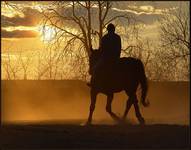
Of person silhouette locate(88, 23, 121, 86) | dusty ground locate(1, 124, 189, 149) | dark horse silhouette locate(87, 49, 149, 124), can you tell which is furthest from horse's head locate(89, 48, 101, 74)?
dusty ground locate(1, 124, 189, 149)

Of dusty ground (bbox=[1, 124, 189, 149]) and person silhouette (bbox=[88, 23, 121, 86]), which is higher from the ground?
person silhouette (bbox=[88, 23, 121, 86])

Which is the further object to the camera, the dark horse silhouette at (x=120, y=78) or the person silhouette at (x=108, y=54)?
the dark horse silhouette at (x=120, y=78)

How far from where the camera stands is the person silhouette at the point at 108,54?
61.1ft

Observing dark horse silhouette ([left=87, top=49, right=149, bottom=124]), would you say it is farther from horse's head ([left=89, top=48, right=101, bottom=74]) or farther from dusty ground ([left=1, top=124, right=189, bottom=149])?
dusty ground ([left=1, top=124, right=189, bottom=149])

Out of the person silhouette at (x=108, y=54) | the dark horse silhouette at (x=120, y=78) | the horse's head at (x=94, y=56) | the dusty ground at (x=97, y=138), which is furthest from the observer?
the horse's head at (x=94, y=56)

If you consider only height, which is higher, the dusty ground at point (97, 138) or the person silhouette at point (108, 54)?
the person silhouette at point (108, 54)

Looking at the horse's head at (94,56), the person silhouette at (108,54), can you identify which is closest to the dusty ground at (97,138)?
the person silhouette at (108,54)

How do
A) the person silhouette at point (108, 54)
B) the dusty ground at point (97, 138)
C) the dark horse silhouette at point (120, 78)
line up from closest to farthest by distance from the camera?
the dusty ground at point (97, 138), the person silhouette at point (108, 54), the dark horse silhouette at point (120, 78)

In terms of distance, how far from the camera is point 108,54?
18656 millimetres

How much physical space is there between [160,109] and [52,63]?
10556mm

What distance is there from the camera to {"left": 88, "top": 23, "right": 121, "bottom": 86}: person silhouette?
61.1ft

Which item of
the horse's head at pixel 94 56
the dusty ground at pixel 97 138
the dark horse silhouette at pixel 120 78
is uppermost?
the horse's head at pixel 94 56

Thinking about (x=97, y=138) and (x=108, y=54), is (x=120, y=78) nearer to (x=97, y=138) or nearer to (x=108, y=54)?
(x=108, y=54)

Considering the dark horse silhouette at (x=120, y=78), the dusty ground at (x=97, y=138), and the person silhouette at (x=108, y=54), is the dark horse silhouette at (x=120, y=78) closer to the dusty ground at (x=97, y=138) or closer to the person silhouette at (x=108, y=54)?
the person silhouette at (x=108, y=54)
